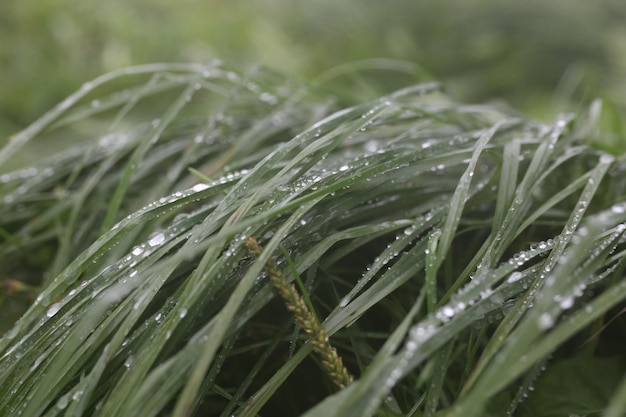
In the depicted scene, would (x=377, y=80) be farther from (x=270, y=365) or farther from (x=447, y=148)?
(x=270, y=365)

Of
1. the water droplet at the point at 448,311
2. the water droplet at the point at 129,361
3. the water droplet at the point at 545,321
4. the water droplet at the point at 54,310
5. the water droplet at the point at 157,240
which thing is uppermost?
the water droplet at the point at 54,310

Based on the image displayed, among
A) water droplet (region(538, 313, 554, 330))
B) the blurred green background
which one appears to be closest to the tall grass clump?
water droplet (region(538, 313, 554, 330))

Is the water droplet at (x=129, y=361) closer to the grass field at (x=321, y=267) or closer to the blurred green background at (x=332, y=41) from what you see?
the grass field at (x=321, y=267)

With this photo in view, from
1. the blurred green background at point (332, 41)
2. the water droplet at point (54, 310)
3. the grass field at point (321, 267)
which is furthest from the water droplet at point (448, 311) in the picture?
the blurred green background at point (332, 41)

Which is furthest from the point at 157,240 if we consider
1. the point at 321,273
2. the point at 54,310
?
the point at 321,273

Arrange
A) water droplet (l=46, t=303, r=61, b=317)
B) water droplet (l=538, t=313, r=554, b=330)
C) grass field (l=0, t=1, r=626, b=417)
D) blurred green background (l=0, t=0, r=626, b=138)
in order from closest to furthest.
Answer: water droplet (l=538, t=313, r=554, b=330) → grass field (l=0, t=1, r=626, b=417) → water droplet (l=46, t=303, r=61, b=317) → blurred green background (l=0, t=0, r=626, b=138)

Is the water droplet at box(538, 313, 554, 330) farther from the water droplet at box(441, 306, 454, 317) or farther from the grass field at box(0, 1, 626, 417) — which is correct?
the water droplet at box(441, 306, 454, 317)

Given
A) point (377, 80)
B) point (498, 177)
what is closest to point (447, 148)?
point (498, 177)
